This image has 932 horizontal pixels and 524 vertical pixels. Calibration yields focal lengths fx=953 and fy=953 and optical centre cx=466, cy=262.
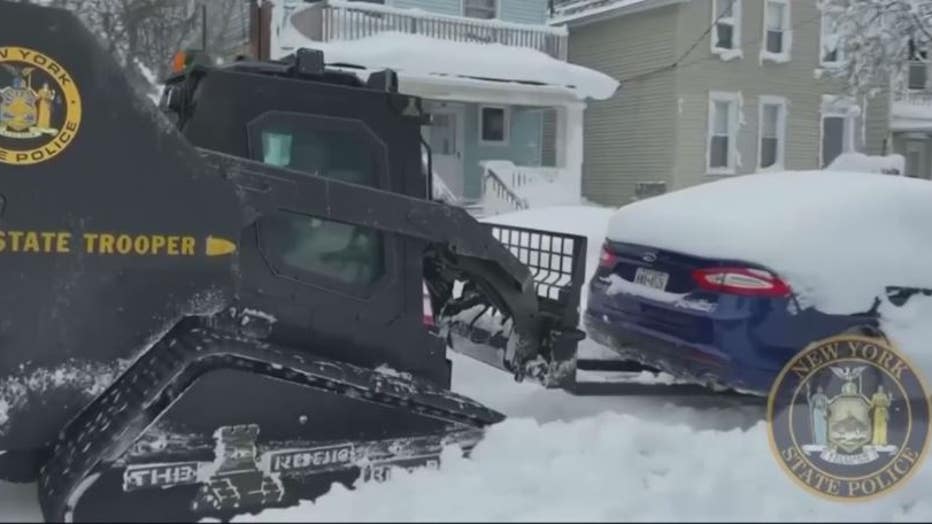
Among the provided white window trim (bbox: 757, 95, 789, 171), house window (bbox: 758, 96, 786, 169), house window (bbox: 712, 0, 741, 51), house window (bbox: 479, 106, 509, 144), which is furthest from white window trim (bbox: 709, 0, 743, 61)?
house window (bbox: 479, 106, 509, 144)

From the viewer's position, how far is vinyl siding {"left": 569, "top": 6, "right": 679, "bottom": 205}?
72.6ft

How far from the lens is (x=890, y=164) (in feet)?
64.7

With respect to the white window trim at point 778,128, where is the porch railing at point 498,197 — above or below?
below

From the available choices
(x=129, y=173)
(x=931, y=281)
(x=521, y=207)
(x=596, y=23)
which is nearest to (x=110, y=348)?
(x=129, y=173)

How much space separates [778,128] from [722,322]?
19.9m

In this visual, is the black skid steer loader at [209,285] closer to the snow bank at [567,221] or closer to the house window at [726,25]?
the snow bank at [567,221]

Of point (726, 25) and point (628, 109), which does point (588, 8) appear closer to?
point (628, 109)

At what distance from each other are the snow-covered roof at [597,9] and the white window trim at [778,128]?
11.6 ft

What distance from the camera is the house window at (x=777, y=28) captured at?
907 inches

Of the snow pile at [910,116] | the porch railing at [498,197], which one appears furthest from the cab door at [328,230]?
the snow pile at [910,116]

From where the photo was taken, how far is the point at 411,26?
18750 mm

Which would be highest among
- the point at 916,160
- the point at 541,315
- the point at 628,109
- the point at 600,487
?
the point at 628,109

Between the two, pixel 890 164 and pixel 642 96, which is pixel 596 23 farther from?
pixel 890 164

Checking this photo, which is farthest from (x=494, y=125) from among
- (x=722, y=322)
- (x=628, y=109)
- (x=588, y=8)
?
(x=722, y=322)
